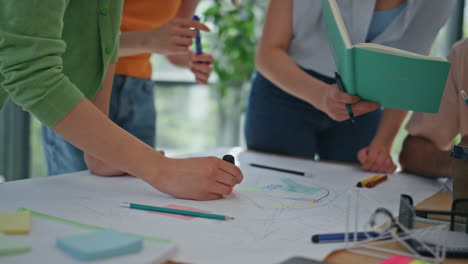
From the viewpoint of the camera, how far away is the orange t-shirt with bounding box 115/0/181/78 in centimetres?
141

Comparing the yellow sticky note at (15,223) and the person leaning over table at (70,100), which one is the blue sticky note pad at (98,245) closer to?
the yellow sticky note at (15,223)

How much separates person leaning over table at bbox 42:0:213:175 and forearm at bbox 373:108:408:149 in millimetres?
508

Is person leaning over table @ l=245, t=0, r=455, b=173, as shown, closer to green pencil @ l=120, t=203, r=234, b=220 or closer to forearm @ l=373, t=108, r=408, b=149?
forearm @ l=373, t=108, r=408, b=149

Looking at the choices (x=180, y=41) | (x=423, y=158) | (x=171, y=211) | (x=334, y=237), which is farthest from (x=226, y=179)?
(x=423, y=158)

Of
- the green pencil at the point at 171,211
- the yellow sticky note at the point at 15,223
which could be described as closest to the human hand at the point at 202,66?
the green pencil at the point at 171,211

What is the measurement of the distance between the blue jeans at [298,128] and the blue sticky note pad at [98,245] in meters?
0.95

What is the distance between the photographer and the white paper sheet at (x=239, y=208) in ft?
2.24

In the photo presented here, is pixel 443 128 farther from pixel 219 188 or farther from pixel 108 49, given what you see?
pixel 108 49

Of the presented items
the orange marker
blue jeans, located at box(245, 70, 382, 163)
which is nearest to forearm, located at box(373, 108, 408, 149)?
blue jeans, located at box(245, 70, 382, 163)

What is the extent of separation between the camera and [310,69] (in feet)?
4.98

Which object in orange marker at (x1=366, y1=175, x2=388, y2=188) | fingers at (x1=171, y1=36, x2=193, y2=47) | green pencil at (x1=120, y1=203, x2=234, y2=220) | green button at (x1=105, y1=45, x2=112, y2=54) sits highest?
fingers at (x1=171, y1=36, x2=193, y2=47)

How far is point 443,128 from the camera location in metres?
1.30

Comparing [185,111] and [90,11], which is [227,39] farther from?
[90,11]

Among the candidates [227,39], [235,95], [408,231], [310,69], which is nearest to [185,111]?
[235,95]
